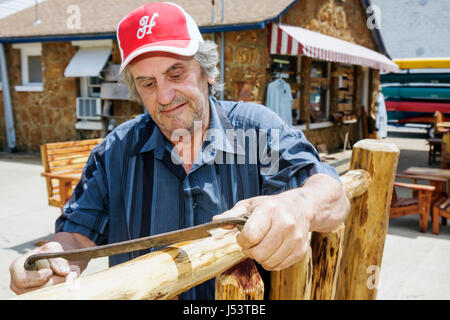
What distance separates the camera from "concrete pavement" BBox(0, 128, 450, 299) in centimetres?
364

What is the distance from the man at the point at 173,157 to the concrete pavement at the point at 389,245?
213 cm

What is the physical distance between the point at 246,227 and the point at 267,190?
81 centimetres

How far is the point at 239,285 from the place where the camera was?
104 cm

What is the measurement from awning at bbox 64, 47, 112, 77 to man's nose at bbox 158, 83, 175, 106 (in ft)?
27.8

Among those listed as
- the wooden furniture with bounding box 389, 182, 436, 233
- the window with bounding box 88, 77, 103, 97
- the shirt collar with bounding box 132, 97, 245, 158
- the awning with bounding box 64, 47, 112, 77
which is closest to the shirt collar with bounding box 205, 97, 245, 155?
the shirt collar with bounding box 132, 97, 245, 158

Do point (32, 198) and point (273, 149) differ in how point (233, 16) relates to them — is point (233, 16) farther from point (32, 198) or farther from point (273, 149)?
point (273, 149)

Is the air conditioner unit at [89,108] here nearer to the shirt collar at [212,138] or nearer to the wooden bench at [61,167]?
the wooden bench at [61,167]

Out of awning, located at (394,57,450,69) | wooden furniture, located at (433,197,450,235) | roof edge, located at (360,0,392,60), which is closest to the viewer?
wooden furniture, located at (433,197,450,235)

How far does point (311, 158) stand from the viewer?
1.54m

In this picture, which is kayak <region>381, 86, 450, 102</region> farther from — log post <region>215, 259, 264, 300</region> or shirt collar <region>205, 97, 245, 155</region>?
log post <region>215, 259, 264, 300</region>

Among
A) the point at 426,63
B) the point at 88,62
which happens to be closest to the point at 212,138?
the point at 88,62

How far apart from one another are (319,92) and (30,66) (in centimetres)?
834
